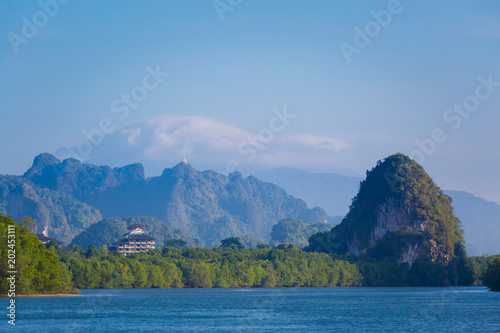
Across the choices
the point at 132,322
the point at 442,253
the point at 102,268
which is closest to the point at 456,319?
the point at 132,322

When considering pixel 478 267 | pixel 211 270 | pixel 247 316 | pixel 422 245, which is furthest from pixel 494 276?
pixel 478 267

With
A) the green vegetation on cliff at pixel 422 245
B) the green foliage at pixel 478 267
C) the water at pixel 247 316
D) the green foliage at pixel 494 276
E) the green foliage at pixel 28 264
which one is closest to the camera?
the water at pixel 247 316

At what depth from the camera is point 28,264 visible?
88.2 m

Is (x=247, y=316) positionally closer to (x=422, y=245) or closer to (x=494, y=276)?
(x=494, y=276)

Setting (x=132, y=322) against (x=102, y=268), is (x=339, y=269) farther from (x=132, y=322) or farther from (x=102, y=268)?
(x=132, y=322)

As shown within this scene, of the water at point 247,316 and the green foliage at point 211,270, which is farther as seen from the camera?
the green foliage at point 211,270

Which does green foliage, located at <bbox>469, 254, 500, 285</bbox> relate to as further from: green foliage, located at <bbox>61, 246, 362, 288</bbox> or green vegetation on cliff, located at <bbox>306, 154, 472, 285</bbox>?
green foliage, located at <bbox>61, 246, 362, 288</bbox>

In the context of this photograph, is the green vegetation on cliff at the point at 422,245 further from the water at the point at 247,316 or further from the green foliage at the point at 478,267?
the water at the point at 247,316

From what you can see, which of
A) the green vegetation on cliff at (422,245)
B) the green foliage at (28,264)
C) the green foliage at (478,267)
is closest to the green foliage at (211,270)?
the green vegetation on cliff at (422,245)

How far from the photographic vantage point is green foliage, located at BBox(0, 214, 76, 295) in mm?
84938

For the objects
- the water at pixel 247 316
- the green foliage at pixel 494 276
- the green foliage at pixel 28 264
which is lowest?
the water at pixel 247 316

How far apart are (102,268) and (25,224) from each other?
125ft

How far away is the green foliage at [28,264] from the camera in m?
84.9

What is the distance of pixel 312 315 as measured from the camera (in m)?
78.9
